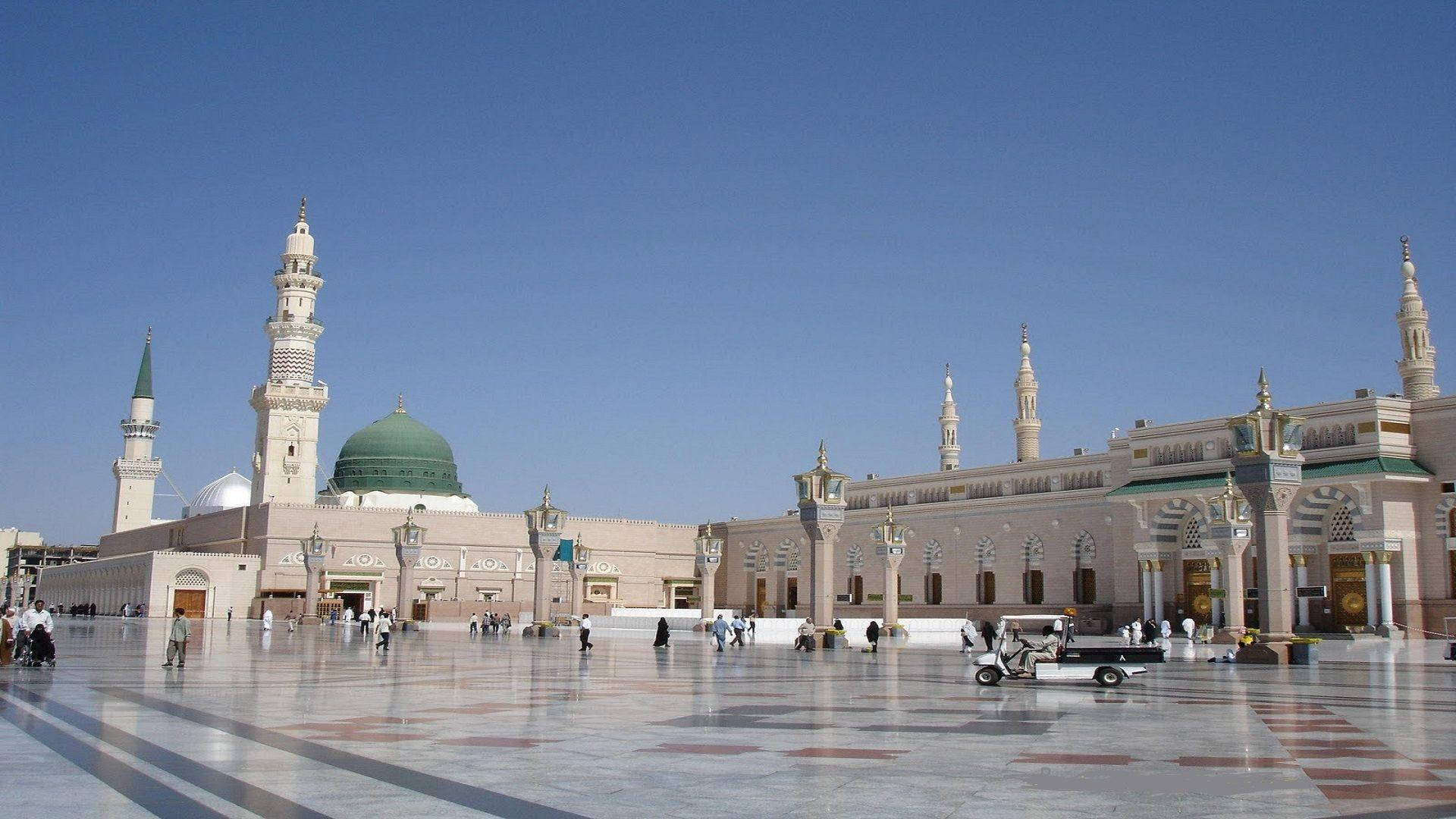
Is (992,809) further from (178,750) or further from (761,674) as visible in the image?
(761,674)

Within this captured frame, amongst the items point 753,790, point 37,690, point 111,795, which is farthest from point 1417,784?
point 37,690

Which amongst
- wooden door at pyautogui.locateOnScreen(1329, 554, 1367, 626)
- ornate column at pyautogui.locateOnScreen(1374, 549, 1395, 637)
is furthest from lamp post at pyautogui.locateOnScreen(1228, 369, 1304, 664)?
wooden door at pyautogui.locateOnScreen(1329, 554, 1367, 626)

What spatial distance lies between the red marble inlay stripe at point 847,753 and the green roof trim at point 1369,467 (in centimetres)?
3315

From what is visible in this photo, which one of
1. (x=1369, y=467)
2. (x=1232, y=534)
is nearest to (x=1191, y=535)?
(x=1369, y=467)

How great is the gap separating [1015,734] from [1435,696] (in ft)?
23.2

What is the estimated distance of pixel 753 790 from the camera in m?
7.61

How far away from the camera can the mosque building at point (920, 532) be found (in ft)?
125

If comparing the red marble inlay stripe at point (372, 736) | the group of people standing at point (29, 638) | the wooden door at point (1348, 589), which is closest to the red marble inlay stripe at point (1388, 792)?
the red marble inlay stripe at point (372, 736)

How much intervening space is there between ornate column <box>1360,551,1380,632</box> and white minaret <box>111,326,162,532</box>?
8431 cm

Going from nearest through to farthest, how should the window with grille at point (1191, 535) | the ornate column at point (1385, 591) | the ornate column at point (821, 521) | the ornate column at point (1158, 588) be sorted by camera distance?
the ornate column at point (821, 521) → the ornate column at point (1385, 591) → the window with grille at point (1191, 535) → the ornate column at point (1158, 588)

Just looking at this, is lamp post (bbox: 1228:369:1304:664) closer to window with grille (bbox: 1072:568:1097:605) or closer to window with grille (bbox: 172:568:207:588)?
window with grille (bbox: 1072:568:1097:605)

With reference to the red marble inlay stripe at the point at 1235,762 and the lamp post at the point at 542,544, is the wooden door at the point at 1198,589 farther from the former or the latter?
the red marble inlay stripe at the point at 1235,762

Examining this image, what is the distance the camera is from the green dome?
76.9 meters

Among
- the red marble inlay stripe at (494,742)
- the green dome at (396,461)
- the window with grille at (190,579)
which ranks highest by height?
the green dome at (396,461)
